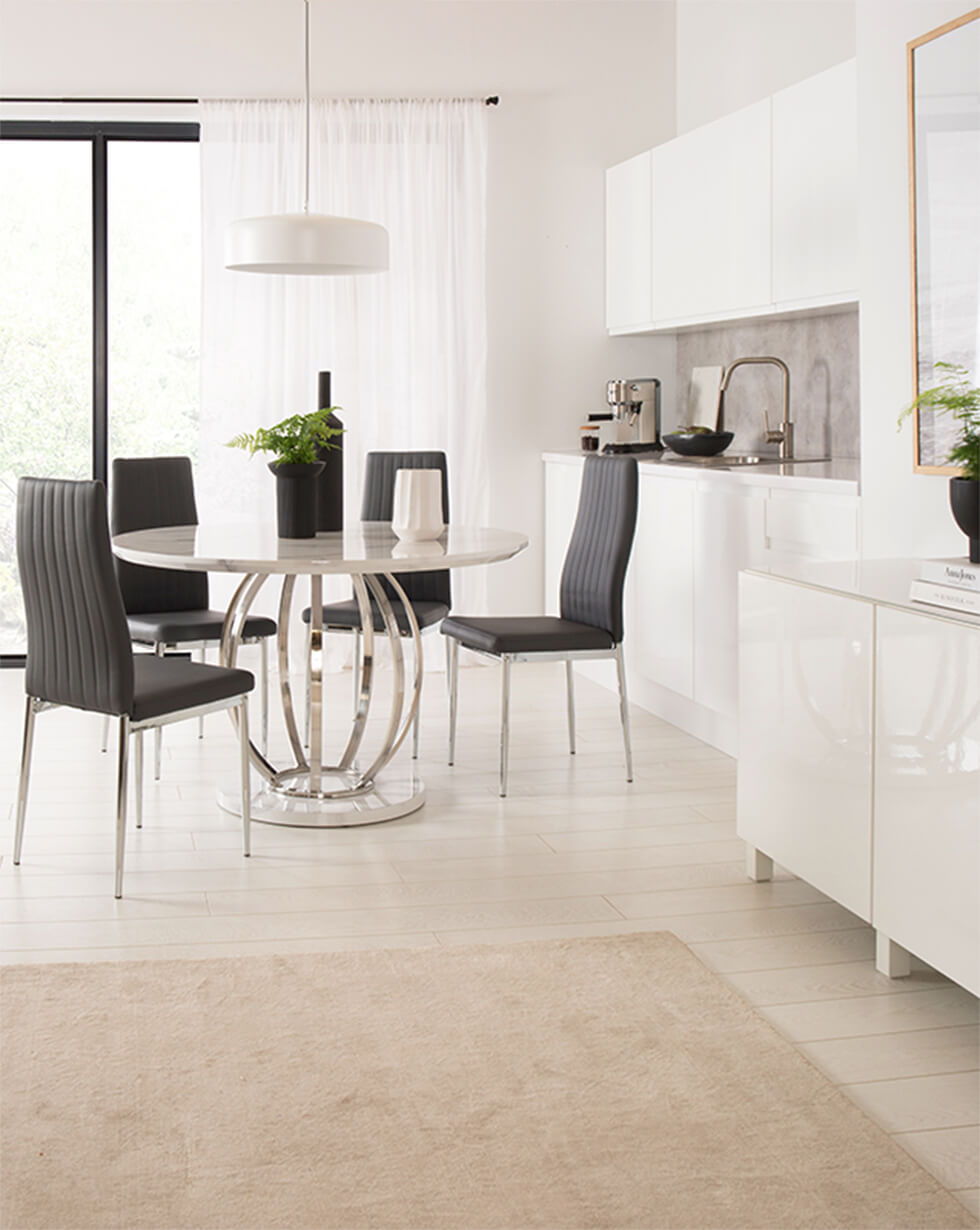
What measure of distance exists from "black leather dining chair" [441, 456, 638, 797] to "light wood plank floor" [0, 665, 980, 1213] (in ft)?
0.86

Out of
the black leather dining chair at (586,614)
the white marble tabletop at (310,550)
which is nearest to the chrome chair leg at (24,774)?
the white marble tabletop at (310,550)

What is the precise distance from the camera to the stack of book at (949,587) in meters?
2.32

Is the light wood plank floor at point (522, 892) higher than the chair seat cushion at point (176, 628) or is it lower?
lower

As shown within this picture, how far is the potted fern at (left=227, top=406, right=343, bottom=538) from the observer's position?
366 centimetres

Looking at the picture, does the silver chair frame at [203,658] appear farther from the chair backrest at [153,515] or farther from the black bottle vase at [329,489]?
the black bottle vase at [329,489]

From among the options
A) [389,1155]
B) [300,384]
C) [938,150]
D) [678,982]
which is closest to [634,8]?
[300,384]

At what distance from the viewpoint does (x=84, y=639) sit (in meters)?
3.05

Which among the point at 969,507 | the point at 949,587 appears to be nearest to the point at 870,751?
the point at 949,587

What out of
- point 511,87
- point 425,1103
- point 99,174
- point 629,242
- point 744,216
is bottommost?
point 425,1103

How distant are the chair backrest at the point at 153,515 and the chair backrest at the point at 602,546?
1.24 metres

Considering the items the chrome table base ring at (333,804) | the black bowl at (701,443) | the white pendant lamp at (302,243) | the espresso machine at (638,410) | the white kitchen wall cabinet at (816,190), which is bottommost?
the chrome table base ring at (333,804)

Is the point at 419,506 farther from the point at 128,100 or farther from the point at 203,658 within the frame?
the point at 128,100

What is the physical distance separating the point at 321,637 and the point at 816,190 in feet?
6.45


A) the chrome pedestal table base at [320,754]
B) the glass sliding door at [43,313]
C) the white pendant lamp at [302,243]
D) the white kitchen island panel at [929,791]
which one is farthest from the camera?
the glass sliding door at [43,313]
